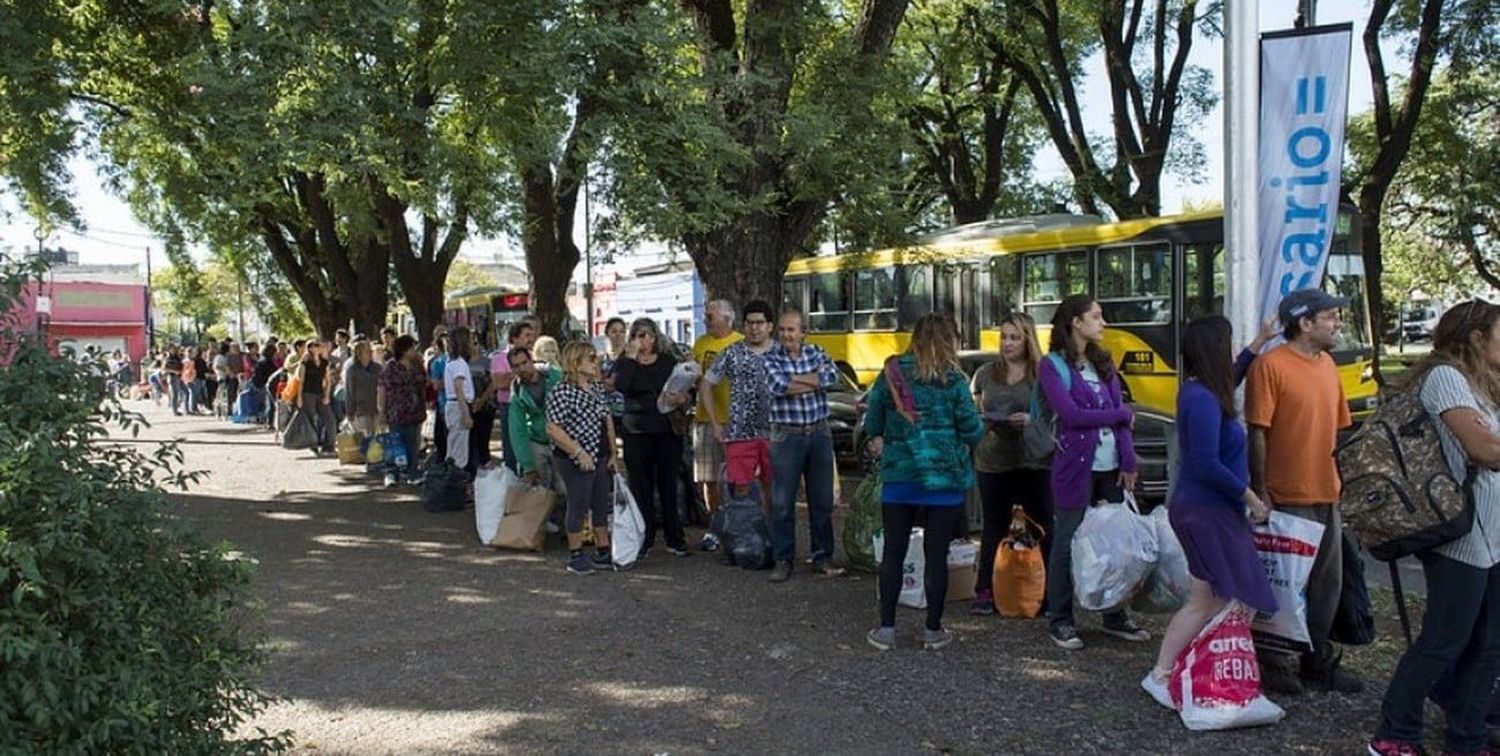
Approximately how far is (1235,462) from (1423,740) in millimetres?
1207

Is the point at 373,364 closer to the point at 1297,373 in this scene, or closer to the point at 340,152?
the point at 340,152

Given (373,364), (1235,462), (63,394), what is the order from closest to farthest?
(63,394), (1235,462), (373,364)

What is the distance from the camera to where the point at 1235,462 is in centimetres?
469

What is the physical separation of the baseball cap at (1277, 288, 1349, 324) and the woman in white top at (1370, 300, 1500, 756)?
0.55m

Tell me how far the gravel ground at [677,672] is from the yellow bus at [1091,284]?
6.34 metres

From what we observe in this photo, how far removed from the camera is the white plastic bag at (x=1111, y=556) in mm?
5441

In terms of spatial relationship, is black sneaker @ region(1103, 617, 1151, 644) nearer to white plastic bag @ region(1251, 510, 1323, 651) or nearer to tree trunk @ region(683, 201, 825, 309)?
white plastic bag @ region(1251, 510, 1323, 651)

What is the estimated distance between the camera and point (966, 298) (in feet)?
59.1

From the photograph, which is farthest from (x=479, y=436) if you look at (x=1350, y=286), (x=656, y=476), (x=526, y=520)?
(x=1350, y=286)

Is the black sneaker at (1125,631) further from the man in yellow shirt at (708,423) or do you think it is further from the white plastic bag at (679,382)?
the white plastic bag at (679,382)

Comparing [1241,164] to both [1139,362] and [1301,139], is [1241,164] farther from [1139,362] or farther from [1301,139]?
[1139,362]

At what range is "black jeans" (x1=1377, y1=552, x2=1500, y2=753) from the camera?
406 centimetres

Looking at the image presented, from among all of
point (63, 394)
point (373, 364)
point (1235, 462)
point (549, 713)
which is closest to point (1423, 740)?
point (1235, 462)

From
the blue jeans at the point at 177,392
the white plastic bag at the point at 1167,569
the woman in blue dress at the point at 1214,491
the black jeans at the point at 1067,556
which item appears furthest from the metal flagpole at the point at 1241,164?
the blue jeans at the point at 177,392
